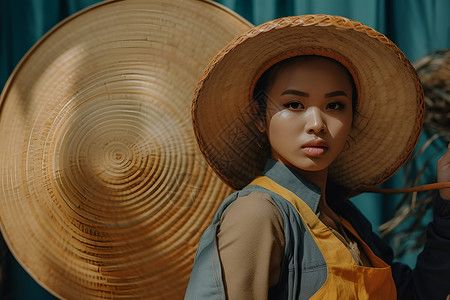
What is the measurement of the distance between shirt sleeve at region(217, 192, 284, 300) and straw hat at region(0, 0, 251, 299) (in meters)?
0.43

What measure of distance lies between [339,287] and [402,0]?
120cm

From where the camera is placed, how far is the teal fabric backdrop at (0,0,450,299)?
1.69m

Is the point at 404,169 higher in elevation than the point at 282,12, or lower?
lower

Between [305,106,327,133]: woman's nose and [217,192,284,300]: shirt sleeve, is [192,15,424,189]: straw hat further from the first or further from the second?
[217,192,284,300]: shirt sleeve

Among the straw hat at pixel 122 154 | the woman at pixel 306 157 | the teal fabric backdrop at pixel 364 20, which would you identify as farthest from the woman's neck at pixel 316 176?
the teal fabric backdrop at pixel 364 20

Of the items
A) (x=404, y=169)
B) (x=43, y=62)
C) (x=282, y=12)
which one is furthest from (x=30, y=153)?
(x=404, y=169)

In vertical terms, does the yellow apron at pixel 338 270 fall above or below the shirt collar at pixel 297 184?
below

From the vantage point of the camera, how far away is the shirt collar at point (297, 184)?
1.02 m

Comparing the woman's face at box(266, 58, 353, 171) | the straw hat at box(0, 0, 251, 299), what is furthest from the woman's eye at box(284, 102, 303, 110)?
the straw hat at box(0, 0, 251, 299)

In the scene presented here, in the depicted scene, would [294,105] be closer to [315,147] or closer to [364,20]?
[315,147]

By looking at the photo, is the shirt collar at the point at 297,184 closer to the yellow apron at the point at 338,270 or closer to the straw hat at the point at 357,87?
the yellow apron at the point at 338,270

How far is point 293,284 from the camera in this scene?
2.94 feet

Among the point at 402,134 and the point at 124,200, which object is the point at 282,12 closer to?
the point at 402,134

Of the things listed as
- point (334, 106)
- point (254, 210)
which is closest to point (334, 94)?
point (334, 106)
